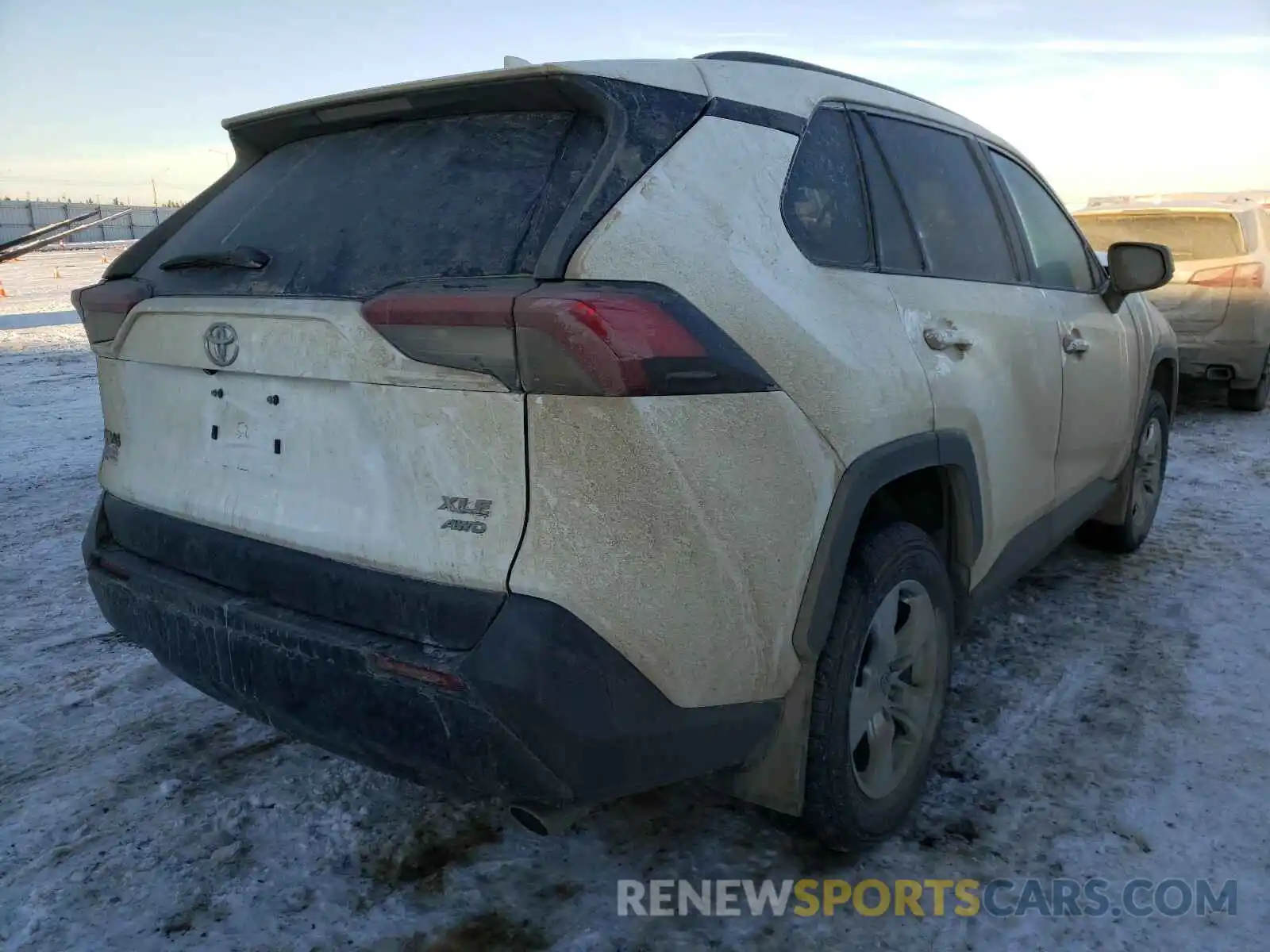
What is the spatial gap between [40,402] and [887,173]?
822 cm

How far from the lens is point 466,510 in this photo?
166 centimetres

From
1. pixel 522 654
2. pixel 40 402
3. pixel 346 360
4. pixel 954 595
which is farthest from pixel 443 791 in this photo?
pixel 40 402

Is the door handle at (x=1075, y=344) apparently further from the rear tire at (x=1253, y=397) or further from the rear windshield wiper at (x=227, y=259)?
the rear tire at (x=1253, y=397)

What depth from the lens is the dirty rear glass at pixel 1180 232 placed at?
788 cm

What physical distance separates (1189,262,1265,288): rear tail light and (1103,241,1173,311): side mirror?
16.3 ft

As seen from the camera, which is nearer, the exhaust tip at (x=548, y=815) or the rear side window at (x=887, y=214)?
the exhaust tip at (x=548, y=815)

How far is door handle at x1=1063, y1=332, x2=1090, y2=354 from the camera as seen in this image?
3.22 metres

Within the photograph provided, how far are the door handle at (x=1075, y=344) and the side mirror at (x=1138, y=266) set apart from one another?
1.42ft

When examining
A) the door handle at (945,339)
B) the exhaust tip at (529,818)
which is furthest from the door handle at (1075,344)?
the exhaust tip at (529,818)

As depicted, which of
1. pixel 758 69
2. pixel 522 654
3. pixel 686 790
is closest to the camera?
pixel 522 654

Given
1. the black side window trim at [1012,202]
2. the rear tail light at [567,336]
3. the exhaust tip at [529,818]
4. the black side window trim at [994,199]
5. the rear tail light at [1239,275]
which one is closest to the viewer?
the rear tail light at [567,336]

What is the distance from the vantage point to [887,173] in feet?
8.26

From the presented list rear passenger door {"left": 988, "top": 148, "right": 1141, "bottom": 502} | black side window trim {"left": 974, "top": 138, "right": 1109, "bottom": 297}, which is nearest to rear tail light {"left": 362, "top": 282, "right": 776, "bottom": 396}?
black side window trim {"left": 974, "top": 138, "right": 1109, "bottom": 297}

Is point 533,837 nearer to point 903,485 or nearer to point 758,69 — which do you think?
point 903,485
